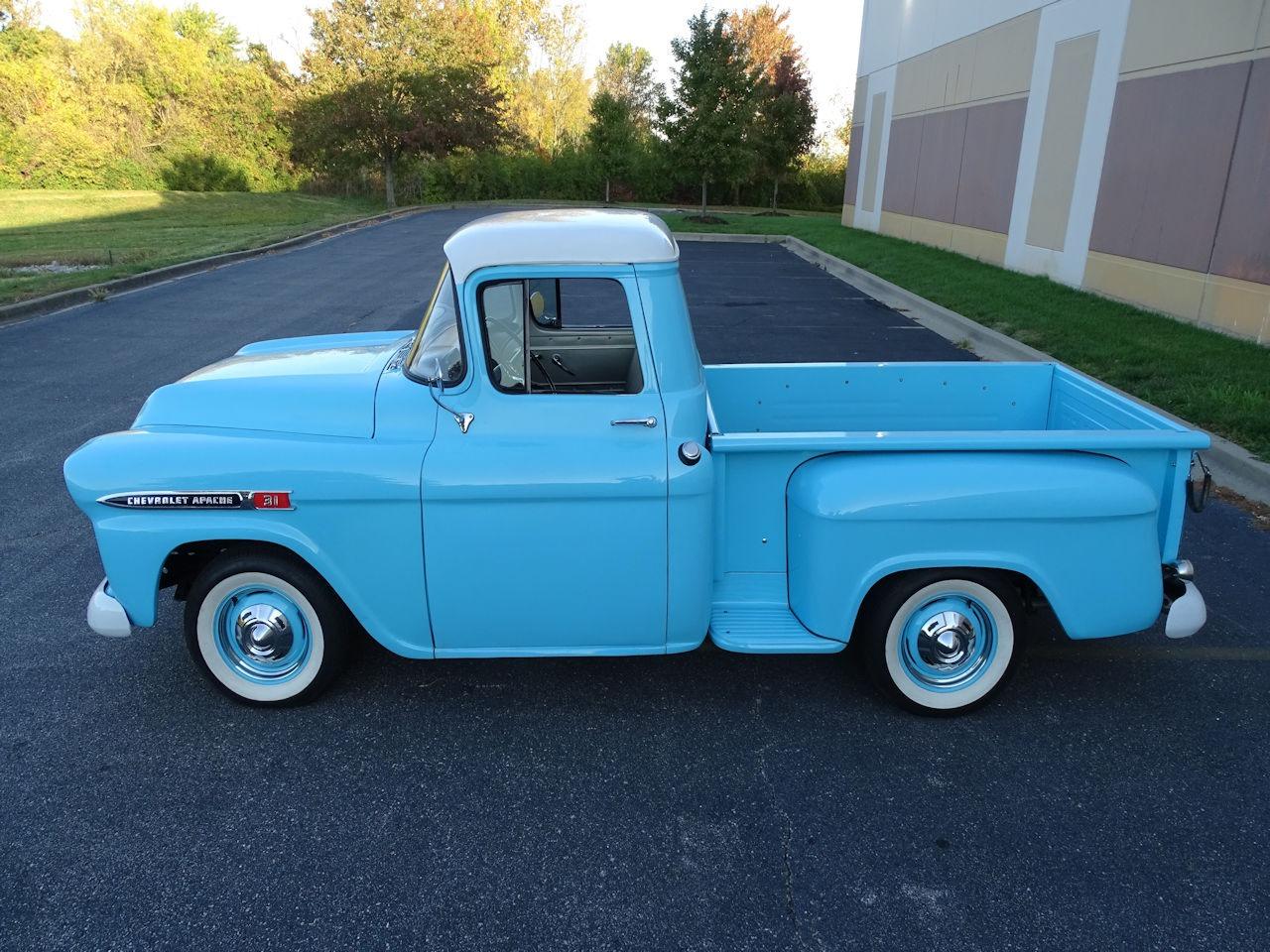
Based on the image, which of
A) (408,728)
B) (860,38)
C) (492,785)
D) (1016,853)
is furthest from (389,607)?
(860,38)

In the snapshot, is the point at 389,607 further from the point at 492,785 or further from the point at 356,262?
the point at 356,262

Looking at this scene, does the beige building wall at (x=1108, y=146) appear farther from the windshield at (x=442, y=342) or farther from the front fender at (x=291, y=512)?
the front fender at (x=291, y=512)

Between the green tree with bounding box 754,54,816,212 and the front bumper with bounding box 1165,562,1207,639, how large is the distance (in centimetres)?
3282

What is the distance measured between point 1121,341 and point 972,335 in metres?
1.69

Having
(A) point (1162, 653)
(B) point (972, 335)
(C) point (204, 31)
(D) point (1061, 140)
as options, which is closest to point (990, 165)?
(D) point (1061, 140)

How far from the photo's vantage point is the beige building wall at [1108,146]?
1041 centimetres

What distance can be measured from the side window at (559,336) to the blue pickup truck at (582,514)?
0.7 inches

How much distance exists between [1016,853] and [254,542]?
3.04 m

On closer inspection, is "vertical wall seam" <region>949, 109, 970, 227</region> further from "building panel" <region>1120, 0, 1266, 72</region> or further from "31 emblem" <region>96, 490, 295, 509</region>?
"31 emblem" <region>96, 490, 295, 509</region>

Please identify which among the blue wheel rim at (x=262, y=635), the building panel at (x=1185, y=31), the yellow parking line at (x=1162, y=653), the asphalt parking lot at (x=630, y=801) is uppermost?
the building panel at (x=1185, y=31)

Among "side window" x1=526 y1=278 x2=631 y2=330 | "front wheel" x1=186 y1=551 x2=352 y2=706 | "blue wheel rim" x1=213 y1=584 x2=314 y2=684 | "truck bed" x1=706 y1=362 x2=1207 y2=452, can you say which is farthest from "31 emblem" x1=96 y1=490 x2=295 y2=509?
"truck bed" x1=706 y1=362 x2=1207 y2=452

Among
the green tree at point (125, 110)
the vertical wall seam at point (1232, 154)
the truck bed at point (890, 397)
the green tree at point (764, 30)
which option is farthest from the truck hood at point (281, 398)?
the green tree at point (764, 30)

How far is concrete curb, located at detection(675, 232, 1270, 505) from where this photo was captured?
6254 millimetres

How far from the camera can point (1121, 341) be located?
10.1 m
